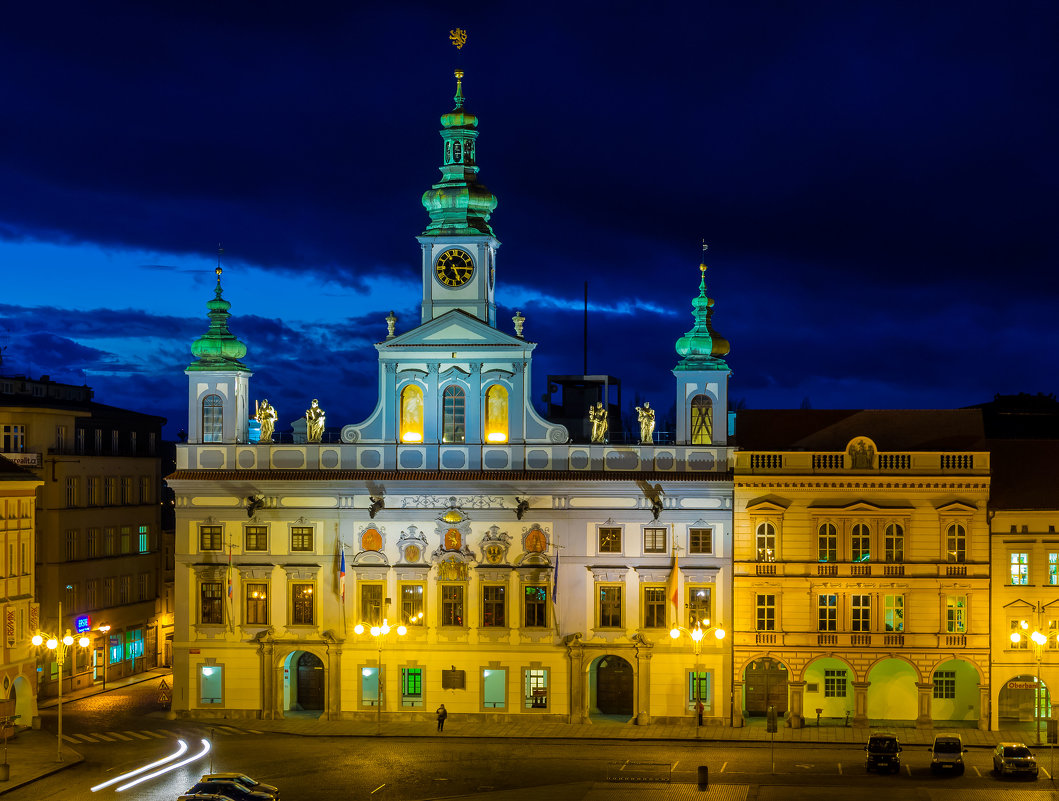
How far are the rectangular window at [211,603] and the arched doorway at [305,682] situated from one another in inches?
161

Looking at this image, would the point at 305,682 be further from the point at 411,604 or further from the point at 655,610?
the point at 655,610

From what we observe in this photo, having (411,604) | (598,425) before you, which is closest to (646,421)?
(598,425)

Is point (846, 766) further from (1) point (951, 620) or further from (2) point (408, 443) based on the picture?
(2) point (408, 443)

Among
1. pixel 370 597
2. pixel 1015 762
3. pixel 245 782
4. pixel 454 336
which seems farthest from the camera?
pixel 370 597

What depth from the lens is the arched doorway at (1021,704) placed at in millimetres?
74375

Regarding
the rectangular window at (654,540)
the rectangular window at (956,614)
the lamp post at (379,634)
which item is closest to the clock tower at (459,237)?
the rectangular window at (654,540)

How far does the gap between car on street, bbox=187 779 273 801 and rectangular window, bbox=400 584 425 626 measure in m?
22.1

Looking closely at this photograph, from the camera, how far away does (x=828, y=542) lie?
75625 millimetres

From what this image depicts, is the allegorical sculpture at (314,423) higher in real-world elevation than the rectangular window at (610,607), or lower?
higher

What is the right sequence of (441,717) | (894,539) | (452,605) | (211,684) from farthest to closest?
(211,684) → (452,605) → (894,539) → (441,717)

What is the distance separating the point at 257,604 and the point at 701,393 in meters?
23.8

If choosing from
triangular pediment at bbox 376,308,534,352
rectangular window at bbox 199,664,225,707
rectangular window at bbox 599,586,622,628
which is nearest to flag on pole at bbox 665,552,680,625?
rectangular window at bbox 599,586,622,628

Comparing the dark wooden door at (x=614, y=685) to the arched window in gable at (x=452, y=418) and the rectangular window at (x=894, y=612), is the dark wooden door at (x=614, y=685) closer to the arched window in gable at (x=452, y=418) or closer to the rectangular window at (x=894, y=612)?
the rectangular window at (x=894, y=612)

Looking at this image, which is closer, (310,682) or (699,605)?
Result: (699,605)
